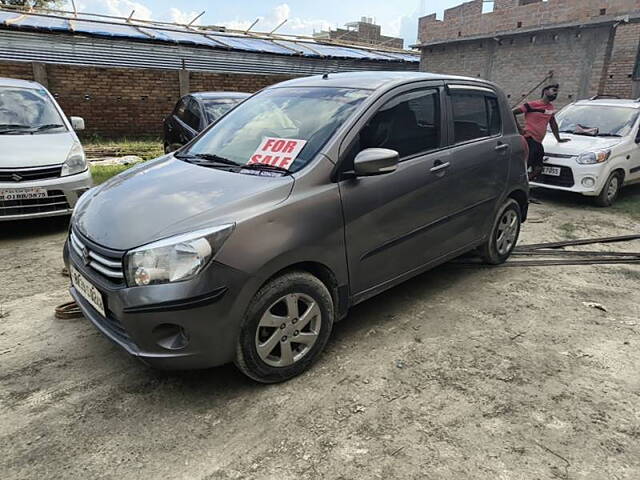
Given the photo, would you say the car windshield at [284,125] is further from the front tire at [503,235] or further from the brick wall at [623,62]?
the brick wall at [623,62]

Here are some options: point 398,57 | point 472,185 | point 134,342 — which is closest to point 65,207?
point 134,342

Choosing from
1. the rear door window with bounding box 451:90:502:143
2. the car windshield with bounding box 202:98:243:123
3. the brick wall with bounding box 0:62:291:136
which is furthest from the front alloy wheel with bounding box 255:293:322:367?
the brick wall with bounding box 0:62:291:136

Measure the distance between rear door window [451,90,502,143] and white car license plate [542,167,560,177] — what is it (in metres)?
3.64

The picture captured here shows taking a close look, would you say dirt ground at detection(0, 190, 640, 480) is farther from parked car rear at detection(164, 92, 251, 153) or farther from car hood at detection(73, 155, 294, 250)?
parked car rear at detection(164, 92, 251, 153)

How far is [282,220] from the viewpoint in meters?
2.54

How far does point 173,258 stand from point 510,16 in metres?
14.0

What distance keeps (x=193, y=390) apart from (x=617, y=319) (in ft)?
10.5

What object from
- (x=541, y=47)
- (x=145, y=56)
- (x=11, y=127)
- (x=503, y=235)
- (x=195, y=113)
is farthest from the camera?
(x=145, y=56)

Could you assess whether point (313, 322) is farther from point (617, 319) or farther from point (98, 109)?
point (98, 109)

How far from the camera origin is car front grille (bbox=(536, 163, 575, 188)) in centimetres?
714

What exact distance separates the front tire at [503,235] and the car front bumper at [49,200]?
4352mm

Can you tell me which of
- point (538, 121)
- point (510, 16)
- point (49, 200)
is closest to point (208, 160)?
point (49, 200)

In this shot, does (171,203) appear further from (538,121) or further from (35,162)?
(538,121)

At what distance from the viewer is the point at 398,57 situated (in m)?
20.5
